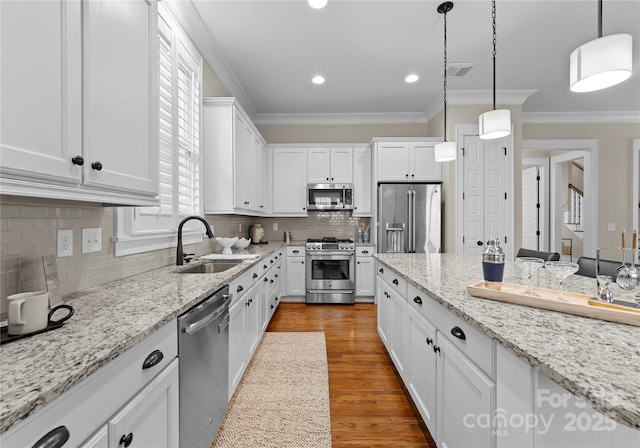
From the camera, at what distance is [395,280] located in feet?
7.38

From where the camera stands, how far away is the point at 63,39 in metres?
0.97

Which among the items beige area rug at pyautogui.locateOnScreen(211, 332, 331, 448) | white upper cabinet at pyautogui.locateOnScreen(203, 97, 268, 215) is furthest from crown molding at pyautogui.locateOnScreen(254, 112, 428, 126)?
beige area rug at pyautogui.locateOnScreen(211, 332, 331, 448)

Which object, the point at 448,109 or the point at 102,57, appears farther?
the point at 448,109

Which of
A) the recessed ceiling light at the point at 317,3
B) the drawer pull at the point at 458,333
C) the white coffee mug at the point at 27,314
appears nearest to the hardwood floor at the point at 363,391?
the drawer pull at the point at 458,333

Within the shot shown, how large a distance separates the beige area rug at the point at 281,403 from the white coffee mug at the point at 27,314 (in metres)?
1.23

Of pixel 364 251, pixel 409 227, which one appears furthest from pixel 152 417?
pixel 409 227

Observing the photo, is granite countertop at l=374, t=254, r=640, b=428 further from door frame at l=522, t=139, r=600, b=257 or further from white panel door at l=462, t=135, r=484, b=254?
door frame at l=522, t=139, r=600, b=257

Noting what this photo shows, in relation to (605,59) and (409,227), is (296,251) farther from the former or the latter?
(605,59)

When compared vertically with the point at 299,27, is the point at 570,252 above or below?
below

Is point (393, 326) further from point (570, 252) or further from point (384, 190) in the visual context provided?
point (570, 252)

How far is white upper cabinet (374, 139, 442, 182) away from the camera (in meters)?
4.54

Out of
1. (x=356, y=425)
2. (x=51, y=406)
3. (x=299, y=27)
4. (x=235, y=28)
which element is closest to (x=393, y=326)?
(x=356, y=425)

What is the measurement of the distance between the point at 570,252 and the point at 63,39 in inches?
339

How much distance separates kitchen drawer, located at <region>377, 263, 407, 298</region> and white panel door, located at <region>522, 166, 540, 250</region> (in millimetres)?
5325
